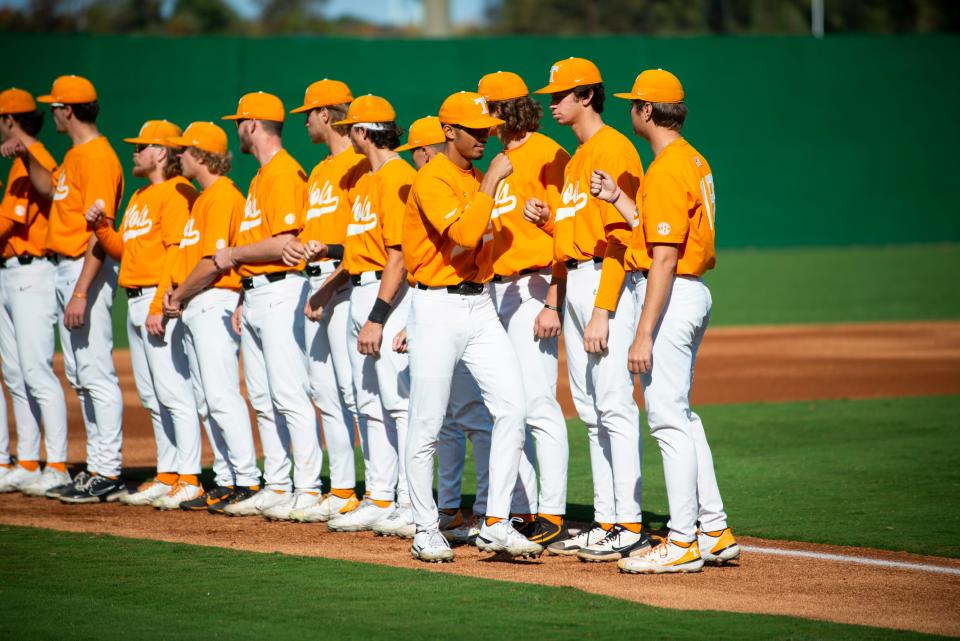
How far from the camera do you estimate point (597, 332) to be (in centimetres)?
551

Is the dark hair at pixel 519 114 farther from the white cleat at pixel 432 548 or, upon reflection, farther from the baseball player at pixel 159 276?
the baseball player at pixel 159 276

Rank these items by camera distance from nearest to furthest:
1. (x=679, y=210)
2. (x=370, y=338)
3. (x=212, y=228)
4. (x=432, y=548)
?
(x=679, y=210), (x=432, y=548), (x=370, y=338), (x=212, y=228)

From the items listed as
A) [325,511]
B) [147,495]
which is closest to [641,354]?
[325,511]

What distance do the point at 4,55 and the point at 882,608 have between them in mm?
18318

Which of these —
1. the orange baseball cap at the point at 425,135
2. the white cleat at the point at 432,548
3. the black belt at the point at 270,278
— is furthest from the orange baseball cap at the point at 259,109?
the white cleat at the point at 432,548

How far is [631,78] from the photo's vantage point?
24.3 m

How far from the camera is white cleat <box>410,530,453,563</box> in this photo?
18.6 ft

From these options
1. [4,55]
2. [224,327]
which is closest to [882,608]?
[224,327]

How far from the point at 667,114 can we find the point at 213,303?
2.89 metres

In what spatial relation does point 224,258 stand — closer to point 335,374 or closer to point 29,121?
point 335,374

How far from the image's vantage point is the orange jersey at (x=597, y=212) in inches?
222

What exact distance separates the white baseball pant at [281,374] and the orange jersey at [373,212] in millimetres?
558

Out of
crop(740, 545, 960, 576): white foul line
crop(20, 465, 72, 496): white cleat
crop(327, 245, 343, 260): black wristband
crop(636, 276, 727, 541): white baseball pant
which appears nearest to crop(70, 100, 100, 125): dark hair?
crop(327, 245, 343, 260): black wristband

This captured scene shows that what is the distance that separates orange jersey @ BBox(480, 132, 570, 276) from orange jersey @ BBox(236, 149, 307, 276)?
125 cm
